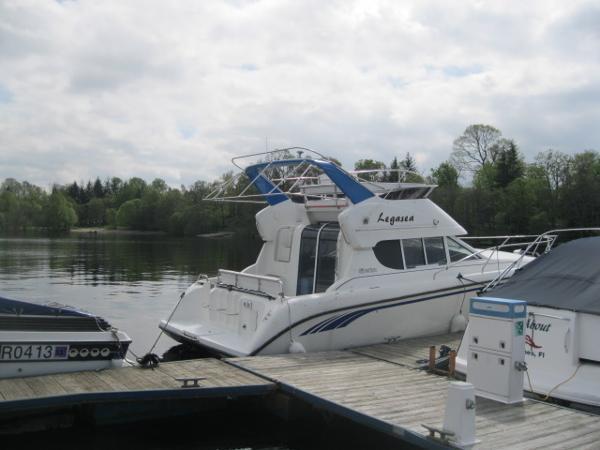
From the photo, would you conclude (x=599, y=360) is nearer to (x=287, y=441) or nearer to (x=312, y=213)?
(x=287, y=441)

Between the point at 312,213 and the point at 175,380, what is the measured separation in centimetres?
506

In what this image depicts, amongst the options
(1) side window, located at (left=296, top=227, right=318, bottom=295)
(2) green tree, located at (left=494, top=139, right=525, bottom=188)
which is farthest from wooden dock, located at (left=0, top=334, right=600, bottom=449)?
(2) green tree, located at (left=494, top=139, right=525, bottom=188)

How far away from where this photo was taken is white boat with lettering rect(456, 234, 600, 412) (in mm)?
7742

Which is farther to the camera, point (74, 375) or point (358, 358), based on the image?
point (358, 358)

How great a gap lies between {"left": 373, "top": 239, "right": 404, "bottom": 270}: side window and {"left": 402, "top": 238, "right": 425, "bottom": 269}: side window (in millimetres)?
142

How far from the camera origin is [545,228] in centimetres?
5634

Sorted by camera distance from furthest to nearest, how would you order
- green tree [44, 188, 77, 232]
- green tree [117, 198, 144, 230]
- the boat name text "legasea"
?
green tree [44, 188, 77, 232]
green tree [117, 198, 144, 230]
the boat name text "legasea"

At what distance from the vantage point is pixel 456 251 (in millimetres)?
12281

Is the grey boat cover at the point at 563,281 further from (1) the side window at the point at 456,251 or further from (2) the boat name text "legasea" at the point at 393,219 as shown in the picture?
(1) the side window at the point at 456,251

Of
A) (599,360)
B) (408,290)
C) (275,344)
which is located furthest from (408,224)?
(599,360)

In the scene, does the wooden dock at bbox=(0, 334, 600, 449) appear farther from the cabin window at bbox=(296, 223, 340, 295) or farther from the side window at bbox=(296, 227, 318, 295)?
the side window at bbox=(296, 227, 318, 295)

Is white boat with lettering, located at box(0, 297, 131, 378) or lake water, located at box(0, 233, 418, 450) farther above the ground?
white boat with lettering, located at box(0, 297, 131, 378)

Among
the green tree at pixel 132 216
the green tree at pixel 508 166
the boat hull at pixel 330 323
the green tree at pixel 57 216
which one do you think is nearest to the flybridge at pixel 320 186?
the boat hull at pixel 330 323

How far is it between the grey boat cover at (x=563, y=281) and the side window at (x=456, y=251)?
8.79ft
